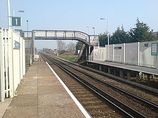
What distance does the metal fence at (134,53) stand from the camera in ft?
54.3

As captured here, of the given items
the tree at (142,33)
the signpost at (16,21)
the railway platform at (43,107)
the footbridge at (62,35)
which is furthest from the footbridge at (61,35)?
the railway platform at (43,107)

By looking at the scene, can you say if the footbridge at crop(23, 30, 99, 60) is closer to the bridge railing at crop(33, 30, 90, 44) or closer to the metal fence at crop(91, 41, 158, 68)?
the bridge railing at crop(33, 30, 90, 44)

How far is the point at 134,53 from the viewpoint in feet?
64.7

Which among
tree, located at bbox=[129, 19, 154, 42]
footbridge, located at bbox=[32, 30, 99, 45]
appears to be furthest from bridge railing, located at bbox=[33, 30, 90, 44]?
tree, located at bbox=[129, 19, 154, 42]

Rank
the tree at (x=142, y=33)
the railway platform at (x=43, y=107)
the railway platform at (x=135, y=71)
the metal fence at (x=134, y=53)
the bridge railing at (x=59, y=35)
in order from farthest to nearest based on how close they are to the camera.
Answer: the tree at (x=142, y=33)
the bridge railing at (x=59, y=35)
the metal fence at (x=134, y=53)
the railway platform at (x=135, y=71)
the railway platform at (x=43, y=107)

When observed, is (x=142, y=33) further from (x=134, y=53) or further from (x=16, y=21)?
(x=16, y=21)

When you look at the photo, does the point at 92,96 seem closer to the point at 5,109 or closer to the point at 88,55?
the point at 5,109

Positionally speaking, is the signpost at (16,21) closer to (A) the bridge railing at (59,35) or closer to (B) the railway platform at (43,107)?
(B) the railway platform at (43,107)

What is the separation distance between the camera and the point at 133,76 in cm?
1823

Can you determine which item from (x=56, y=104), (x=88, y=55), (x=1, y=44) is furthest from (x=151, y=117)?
(x=88, y=55)

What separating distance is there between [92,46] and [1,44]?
2679 cm

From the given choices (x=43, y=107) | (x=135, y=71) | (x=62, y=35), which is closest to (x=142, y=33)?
(x=62, y=35)

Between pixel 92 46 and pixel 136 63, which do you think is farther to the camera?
pixel 92 46

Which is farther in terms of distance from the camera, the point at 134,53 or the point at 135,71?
the point at 134,53
